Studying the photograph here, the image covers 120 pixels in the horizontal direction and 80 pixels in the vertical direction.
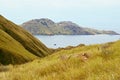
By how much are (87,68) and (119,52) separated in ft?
10.2

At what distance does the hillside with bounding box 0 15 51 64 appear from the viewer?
101 meters

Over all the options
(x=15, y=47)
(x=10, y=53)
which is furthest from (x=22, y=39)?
(x=10, y=53)

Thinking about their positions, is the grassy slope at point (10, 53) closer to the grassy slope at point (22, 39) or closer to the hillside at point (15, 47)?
the hillside at point (15, 47)

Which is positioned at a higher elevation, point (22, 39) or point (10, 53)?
point (22, 39)

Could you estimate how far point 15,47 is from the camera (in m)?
111

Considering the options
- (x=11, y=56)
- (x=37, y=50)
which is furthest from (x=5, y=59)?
(x=37, y=50)

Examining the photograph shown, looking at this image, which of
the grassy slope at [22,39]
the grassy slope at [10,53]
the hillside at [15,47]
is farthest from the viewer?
the grassy slope at [22,39]

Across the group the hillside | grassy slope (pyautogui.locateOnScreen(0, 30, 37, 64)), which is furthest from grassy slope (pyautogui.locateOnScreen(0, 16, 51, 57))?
grassy slope (pyautogui.locateOnScreen(0, 30, 37, 64))

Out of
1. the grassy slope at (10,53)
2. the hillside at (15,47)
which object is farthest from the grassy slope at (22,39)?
the grassy slope at (10,53)

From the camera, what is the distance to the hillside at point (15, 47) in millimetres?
101000

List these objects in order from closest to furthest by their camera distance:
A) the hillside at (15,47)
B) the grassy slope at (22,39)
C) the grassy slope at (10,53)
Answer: the grassy slope at (10,53) → the hillside at (15,47) → the grassy slope at (22,39)

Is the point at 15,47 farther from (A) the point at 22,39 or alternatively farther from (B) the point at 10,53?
(A) the point at 22,39

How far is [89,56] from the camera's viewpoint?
13.0 metres

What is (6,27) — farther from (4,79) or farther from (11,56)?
(4,79)
